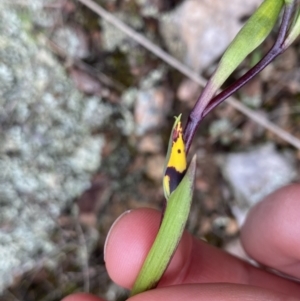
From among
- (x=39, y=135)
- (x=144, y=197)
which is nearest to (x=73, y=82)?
(x=39, y=135)

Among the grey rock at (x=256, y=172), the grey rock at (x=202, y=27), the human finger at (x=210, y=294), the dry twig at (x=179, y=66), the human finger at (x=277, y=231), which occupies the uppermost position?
the grey rock at (x=202, y=27)

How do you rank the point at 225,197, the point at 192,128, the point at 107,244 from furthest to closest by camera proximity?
the point at 225,197, the point at 107,244, the point at 192,128

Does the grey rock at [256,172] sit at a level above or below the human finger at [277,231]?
above

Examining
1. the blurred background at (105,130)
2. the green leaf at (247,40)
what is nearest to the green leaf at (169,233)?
the green leaf at (247,40)

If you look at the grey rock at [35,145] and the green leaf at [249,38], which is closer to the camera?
the green leaf at [249,38]

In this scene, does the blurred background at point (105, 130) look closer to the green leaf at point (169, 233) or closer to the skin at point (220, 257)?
the skin at point (220, 257)

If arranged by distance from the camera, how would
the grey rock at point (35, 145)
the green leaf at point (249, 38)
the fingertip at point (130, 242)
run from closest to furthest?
the green leaf at point (249, 38)
the fingertip at point (130, 242)
the grey rock at point (35, 145)

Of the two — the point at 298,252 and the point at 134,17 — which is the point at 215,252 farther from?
the point at 134,17

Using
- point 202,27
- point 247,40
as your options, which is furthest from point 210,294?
point 202,27
